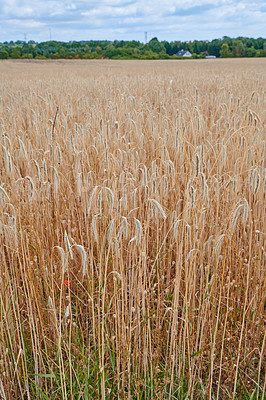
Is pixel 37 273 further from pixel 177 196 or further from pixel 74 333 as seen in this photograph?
pixel 177 196

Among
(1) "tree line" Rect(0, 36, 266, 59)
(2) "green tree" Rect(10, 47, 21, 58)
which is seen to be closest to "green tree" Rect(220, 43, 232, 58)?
(1) "tree line" Rect(0, 36, 266, 59)

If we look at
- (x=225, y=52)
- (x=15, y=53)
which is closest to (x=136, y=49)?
(x=225, y=52)

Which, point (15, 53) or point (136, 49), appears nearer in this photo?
point (15, 53)

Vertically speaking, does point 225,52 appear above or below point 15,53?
above

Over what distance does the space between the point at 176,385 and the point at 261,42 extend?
55495 millimetres

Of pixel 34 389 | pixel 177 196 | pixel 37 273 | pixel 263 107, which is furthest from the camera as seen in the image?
pixel 263 107

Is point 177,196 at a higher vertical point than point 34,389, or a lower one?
higher

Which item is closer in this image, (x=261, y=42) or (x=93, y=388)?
(x=93, y=388)

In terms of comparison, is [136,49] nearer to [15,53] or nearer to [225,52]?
[225,52]

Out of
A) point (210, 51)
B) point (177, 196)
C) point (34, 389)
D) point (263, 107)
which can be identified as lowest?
point (34, 389)

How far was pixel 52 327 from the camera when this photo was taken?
1.43 metres

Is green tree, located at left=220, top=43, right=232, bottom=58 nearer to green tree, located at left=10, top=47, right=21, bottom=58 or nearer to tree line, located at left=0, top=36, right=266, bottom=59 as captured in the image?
tree line, located at left=0, top=36, right=266, bottom=59

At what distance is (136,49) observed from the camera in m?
47.1

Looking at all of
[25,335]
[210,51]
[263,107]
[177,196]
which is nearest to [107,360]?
[25,335]
